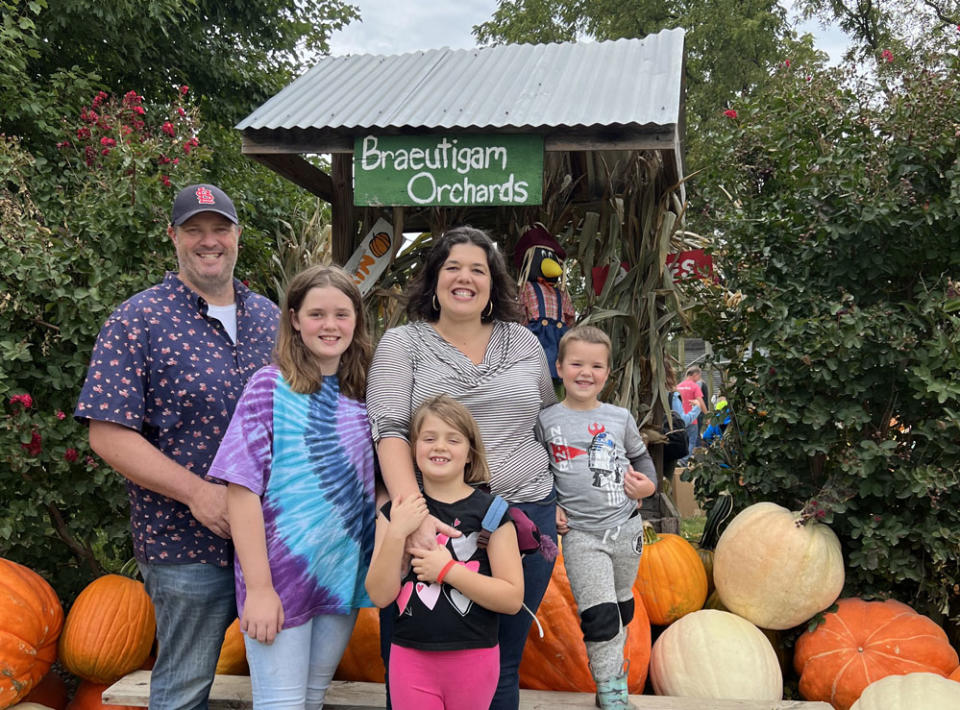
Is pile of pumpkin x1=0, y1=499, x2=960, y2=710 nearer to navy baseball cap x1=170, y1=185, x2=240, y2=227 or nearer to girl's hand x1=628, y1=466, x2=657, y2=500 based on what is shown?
girl's hand x1=628, y1=466, x2=657, y2=500

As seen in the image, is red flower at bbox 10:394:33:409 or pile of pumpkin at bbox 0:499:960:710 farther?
red flower at bbox 10:394:33:409

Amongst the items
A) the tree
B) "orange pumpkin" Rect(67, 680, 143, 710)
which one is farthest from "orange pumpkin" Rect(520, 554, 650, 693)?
"orange pumpkin" Rect(67, 680, 143, 710)

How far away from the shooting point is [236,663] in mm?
2916

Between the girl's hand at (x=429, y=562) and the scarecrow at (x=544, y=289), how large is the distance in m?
1.93

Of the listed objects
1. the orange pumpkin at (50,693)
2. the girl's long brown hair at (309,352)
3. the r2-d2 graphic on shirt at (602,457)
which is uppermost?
the girl's long brown hair at (309,352)

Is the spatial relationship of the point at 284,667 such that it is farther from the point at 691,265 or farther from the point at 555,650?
the point at 691,265

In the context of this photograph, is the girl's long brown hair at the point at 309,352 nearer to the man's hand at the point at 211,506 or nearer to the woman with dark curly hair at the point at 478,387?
the woman with dark curly hair at the point at 478,387

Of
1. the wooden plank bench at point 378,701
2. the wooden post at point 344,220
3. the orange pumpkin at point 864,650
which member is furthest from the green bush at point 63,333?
the orange pumpkin at point 864,650

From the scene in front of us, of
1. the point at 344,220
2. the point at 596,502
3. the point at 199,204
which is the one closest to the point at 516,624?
the point at 596,502

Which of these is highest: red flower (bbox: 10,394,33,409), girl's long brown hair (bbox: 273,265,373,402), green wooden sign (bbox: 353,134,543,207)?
green wooden sign (bbox: 353,134,543,207)

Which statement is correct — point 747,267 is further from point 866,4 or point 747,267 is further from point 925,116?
point 866,4

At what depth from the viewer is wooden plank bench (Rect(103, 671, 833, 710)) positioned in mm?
2535

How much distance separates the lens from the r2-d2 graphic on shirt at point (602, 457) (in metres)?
2.29

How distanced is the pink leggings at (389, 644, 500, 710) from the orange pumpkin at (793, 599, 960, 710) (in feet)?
5.49
